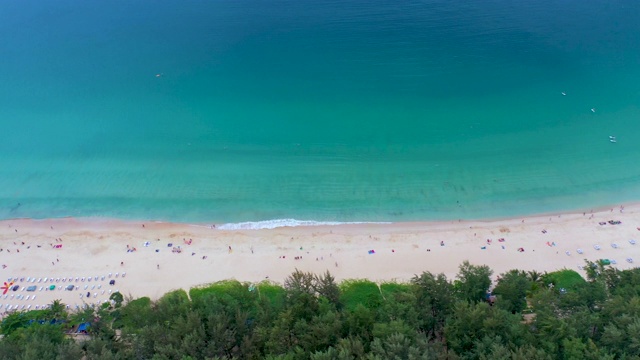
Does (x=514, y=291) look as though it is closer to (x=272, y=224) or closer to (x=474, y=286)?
(x=474, y=286)

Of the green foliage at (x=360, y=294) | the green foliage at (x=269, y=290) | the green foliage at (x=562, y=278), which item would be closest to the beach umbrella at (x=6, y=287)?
the green foliage at (x=269, y=290)

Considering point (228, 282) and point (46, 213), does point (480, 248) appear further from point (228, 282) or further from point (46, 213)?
point (46, 213)

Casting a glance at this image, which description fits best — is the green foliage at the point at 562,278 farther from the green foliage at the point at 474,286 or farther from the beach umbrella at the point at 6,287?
the beach umbrella at the point at 6,287

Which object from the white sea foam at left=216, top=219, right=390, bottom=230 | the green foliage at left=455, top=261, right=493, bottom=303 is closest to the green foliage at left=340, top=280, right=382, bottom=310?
the green foliage at left=455, top=261, right=493, bottom=303

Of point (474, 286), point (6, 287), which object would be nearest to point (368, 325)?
point (474, 286)

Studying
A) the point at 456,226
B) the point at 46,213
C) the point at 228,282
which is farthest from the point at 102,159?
the point at 456,226

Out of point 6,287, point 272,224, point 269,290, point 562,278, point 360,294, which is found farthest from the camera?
point 272,224
